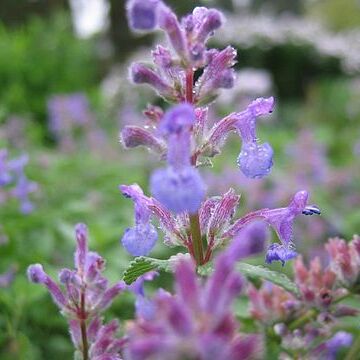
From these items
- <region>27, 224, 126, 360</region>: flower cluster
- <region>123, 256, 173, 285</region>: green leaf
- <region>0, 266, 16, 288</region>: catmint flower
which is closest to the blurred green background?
<region>0, 266, 16, 288</region>: catmint flower

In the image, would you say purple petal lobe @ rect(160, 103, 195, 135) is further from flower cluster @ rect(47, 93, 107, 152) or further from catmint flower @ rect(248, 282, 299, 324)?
flower cluster @ rect(47, 93, 107, 152)

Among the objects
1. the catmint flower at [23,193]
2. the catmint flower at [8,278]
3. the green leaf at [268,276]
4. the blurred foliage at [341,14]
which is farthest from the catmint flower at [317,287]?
the blurred foliage at [341,14]

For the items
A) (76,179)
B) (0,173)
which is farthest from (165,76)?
(76,179)

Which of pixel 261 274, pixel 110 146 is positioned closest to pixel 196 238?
pixel 261 274

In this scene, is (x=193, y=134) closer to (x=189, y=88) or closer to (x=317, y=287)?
(x=189, y=88)

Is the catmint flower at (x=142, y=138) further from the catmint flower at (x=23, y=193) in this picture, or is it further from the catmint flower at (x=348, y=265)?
the catmint flower at (x=23, y=193)

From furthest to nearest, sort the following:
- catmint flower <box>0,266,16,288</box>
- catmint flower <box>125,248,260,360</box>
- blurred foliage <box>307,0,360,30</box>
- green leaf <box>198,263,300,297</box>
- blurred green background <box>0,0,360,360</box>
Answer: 1. blurred foliage <box>307,0,360,30</box>
2. blurred green background <box>0,0,360,360</box>
3. catmint flower <box>0,266,16,288</box>
4. green leaf <box>198,263,300,297</box>
5. catmint flower <box>125,248,260,360</box>
